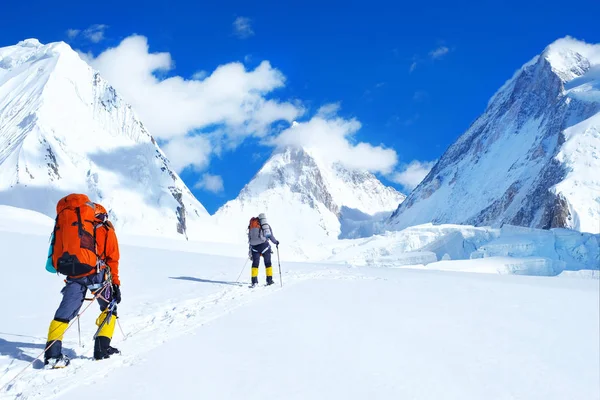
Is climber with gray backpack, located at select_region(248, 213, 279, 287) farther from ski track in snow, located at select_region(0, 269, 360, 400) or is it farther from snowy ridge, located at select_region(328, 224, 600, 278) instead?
snowy ridge, located at select_region(328, 224, 600, 278)

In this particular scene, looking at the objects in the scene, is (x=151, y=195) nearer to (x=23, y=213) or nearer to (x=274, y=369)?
(x=23, y=213)

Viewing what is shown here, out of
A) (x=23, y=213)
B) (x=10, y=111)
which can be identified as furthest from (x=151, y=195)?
(x=23, y=213)

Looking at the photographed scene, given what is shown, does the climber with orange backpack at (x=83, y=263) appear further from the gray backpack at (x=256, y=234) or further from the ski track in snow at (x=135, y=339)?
the gray backpack at (x=256, y=234)

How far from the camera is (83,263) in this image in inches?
235

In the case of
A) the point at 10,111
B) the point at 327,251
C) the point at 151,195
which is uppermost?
the point at 10,111

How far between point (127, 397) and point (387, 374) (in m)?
2.53

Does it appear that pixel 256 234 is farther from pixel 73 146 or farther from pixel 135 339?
pixel 73 146

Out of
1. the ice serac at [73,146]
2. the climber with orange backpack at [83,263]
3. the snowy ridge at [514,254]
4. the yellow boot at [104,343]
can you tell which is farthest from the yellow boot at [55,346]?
the ice serac at [73,146]

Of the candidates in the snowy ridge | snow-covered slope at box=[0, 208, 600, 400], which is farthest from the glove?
the snowy ridge

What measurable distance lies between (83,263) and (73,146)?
Result: 116814 mm

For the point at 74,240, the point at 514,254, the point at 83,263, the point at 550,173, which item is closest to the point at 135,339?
the point at 83,263

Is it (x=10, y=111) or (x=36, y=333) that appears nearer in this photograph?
(x=36, y=333)

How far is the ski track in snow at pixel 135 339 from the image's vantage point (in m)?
4.86

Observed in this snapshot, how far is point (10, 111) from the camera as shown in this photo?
107500 millimetres
